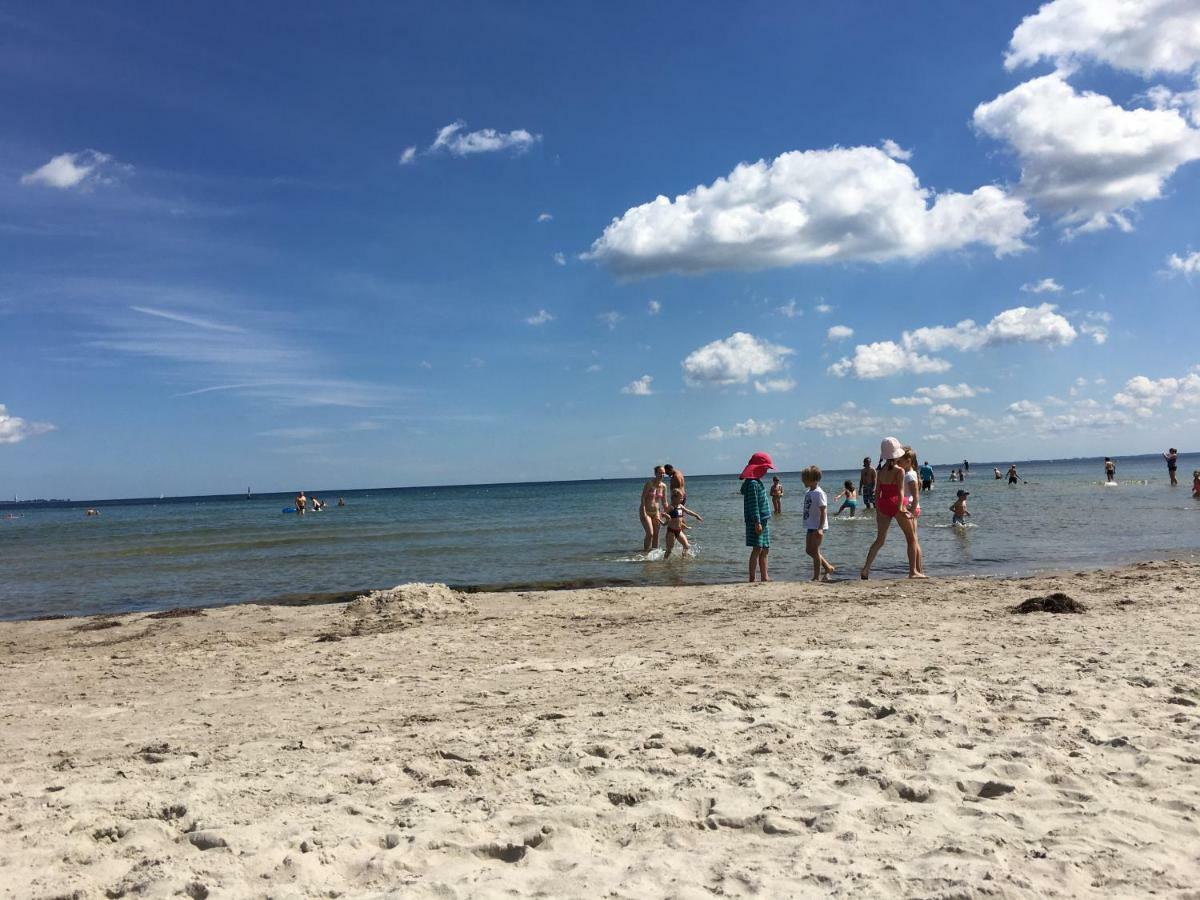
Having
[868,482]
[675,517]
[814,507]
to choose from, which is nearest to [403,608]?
[814,507]

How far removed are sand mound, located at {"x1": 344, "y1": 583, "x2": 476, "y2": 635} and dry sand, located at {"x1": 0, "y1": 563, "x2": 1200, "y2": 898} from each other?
1563mm

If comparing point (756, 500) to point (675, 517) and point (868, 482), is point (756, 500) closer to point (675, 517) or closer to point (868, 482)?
point (675, 517)

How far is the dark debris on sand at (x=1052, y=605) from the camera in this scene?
7.99 meters

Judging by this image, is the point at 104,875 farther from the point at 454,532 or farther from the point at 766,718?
the point at 454,532

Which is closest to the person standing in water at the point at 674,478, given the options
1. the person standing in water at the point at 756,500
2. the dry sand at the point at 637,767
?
the person standing in water at the point at 756,500

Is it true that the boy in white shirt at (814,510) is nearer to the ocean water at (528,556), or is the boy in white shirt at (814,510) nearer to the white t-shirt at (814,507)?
the white t-shirt at (814,507)

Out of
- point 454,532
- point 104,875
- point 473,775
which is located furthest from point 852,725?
point 454,532

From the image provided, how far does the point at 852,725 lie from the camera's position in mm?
4602

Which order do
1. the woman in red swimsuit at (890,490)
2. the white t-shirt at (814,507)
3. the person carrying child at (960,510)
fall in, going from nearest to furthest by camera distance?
the woman in red swimsuit at (890,490) → the white t-shirt at (814,507) → the person carrying child at (960,510)

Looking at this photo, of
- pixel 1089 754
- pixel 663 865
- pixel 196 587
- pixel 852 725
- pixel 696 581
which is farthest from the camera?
pixel 196 587

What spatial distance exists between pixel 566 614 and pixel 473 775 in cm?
577

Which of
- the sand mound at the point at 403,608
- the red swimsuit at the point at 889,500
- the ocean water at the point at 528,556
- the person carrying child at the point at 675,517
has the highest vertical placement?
the red swimsuit at the point at 889,500

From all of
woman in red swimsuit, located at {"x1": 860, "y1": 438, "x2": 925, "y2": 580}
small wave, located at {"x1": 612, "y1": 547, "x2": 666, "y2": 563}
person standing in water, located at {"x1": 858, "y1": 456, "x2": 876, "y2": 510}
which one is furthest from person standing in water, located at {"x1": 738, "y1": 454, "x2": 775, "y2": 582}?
person standing in water, located at {"x1": 858, "y1": 456, "x2": 876, "y2": 510}

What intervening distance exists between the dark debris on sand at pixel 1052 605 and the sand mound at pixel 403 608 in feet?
20.8
